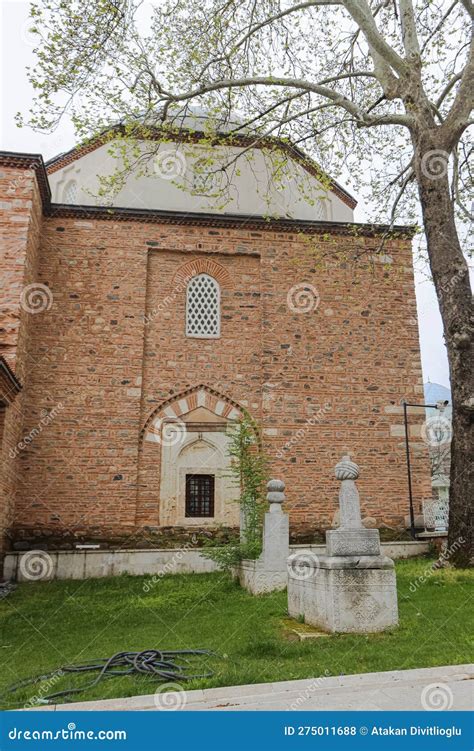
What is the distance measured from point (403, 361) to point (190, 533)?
20.1ft

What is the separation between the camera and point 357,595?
5066 millimetres

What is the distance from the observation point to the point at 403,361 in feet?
40.8

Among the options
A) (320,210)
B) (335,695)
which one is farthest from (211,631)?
(320,210)

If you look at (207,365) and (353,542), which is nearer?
(353,542)

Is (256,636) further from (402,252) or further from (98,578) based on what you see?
(402,252)

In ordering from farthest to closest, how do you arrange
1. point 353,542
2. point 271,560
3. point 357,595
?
point 271,560
point 353,542
point 357,595

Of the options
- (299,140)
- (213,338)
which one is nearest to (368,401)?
(213,338)

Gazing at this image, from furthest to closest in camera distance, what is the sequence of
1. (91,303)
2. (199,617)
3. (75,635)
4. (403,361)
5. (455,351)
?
(403,361), (91,303), (455,351), (199,617), (75,635)

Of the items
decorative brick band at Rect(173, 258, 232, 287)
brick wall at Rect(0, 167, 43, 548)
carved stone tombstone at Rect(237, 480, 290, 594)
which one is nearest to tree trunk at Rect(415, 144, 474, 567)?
carved stone tombstone at Rect(237, 480, 290, 594)

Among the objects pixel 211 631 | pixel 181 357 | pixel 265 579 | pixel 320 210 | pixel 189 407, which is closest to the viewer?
pixel 211 631

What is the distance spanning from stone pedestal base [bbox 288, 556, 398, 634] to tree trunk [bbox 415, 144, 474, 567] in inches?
112

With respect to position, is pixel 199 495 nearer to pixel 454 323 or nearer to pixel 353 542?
pixel 454 323

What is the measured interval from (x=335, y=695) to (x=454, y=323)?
6.20m

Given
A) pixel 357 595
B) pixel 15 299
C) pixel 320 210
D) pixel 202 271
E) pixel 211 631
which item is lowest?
pixel 211 631
